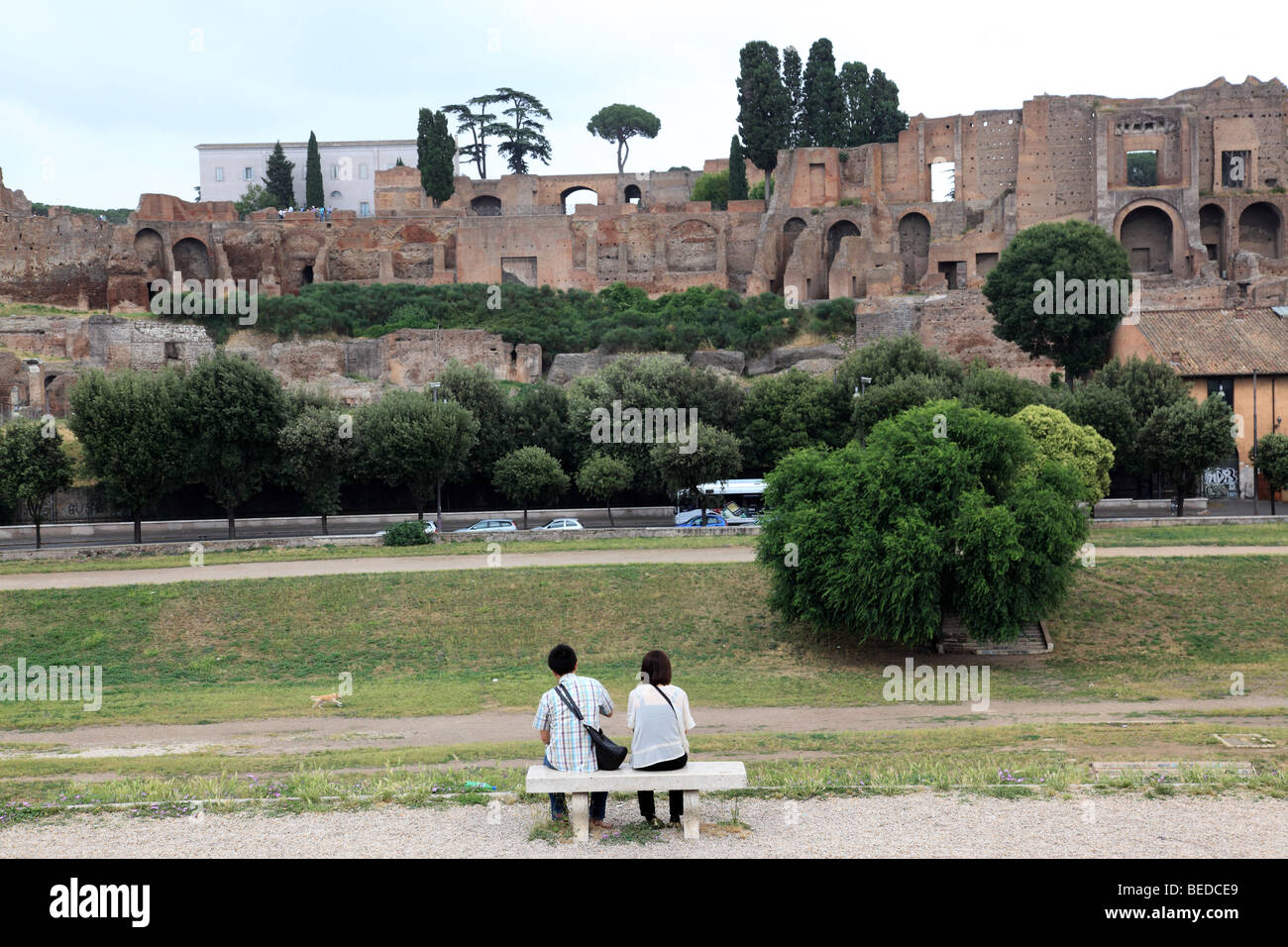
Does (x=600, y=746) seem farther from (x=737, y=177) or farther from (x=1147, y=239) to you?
(x=737, y=177)

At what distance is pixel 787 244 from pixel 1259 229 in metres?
21.8

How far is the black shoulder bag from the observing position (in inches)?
384

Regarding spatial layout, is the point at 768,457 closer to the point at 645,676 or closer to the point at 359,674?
the point at 359,674

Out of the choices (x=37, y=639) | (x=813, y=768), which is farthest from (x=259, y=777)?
(x=37, y=639)

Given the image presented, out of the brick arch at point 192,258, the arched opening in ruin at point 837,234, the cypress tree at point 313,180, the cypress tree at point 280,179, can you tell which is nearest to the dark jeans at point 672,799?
the arched opening in ruin at point 837,234

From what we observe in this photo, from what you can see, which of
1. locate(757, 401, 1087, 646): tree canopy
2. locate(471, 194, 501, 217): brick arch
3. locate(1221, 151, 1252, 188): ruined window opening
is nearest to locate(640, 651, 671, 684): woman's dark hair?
locate(757, 401, 1087, 646): tree canopy

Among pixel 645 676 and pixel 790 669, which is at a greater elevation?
pixel 645 676

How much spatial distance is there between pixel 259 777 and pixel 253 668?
11759 mm

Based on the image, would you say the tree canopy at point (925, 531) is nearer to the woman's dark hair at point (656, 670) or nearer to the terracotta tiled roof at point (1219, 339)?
the woman's dark hair at point (656, 670)

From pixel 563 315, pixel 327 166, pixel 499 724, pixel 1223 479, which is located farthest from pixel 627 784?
pixel 327 166

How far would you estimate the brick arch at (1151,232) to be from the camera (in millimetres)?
57062

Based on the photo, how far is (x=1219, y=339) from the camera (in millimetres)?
44094

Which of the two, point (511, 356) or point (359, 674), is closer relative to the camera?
point (359, 674)

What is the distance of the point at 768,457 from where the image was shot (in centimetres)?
4172
